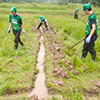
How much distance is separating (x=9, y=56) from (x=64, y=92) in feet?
7.88

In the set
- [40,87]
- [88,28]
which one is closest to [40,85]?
[40,87]

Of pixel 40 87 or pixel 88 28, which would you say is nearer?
pixel 40 87

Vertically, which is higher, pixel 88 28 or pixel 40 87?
pixel 88 28

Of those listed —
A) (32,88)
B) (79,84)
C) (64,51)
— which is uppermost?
(64,51)

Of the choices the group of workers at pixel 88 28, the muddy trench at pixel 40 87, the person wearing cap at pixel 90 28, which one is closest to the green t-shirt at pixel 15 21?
the group of workers at pixel 88 28

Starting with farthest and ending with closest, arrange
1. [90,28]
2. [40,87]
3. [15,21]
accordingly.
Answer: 1. [15,21]
2. [90,28]
3. [40,87]

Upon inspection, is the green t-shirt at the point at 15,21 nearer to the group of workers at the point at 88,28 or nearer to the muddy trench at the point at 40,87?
the group of workers at the point at 88,28

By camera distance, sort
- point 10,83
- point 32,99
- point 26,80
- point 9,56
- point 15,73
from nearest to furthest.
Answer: point 32,99 → point 10,83 → point 26,80 → point 15,73 → point 9,56

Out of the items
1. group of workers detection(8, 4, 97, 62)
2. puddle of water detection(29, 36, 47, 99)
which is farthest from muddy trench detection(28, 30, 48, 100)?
group of workers detection(8, 4, 97, 62)

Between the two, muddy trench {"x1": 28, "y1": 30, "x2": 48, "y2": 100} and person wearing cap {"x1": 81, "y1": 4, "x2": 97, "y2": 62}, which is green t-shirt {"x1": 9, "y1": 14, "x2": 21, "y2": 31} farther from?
person wearing cap {"x1": 81, "y1": 4, "x2": 97, "y2": 62}

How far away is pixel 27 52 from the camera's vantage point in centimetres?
389

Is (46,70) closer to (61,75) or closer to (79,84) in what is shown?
(61,75)

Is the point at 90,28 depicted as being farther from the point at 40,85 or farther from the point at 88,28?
the point at 40,85

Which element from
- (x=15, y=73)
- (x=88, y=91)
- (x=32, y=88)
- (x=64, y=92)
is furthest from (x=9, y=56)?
(x=88, y=91)
